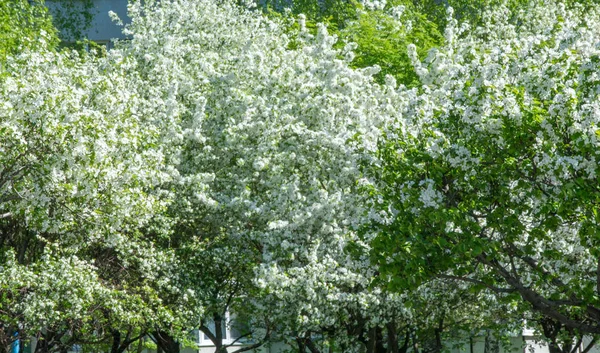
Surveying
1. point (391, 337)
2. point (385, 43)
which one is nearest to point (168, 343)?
point (391, 337)

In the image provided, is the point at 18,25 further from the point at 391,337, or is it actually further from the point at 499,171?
the point at 499,171

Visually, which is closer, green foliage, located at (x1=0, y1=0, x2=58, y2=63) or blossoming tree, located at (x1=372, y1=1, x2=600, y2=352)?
blossoming tree, located at (x1=372, y1=1, x2=600, y2=352)

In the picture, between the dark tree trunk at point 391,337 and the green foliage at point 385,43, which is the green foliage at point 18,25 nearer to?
the green foliage at point 385,43

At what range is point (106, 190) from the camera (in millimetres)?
17578

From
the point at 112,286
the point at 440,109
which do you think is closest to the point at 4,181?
the point at 112,286

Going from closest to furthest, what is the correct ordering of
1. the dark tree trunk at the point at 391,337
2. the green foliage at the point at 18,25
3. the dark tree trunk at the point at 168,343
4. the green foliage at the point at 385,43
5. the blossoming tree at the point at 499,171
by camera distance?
the blossoming tree at the point at 499,171 < the dark tree trunk at the point at 391,337 < the dark tree trunk at the point at 168,343 < the green foliage at the point at 385,43 < the green foliage at the point at 18,25

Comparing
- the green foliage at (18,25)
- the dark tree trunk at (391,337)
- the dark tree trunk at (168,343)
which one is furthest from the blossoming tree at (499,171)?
the green foliage at (18,25)

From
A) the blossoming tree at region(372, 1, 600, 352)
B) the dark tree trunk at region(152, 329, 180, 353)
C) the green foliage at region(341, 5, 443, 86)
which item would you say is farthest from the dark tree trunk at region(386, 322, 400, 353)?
the green foliage at region(341, 5, 443, 86)

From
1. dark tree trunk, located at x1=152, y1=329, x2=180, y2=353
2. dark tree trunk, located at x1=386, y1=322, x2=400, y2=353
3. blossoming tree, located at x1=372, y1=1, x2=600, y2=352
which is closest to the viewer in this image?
blossoming tree, located at x1=372, y1=1, x2=600, y2=352

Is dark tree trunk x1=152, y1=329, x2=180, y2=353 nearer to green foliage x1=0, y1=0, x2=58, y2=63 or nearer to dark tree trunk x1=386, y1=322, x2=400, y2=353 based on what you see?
dark tree trunk x1=386, y1=322, x2=400, y2=353

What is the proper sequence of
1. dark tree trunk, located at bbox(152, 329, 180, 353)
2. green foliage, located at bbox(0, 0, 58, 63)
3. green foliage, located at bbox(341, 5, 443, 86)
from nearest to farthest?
dark tree trunk, located at bbox(152, 329, 180, 353) → green foliage, located at bbox(341, 5, 443, 86) → green foliage, located at bbox(0, 0, 58, 63)

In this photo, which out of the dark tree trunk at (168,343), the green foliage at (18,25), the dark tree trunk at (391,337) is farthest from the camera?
the green foliage at (18,25)

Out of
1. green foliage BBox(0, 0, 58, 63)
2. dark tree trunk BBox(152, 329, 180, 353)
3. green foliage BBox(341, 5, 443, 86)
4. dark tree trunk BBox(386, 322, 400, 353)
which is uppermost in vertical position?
green foliage BBox(0, 0, 58, 63)

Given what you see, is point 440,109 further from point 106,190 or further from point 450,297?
point 450,297
